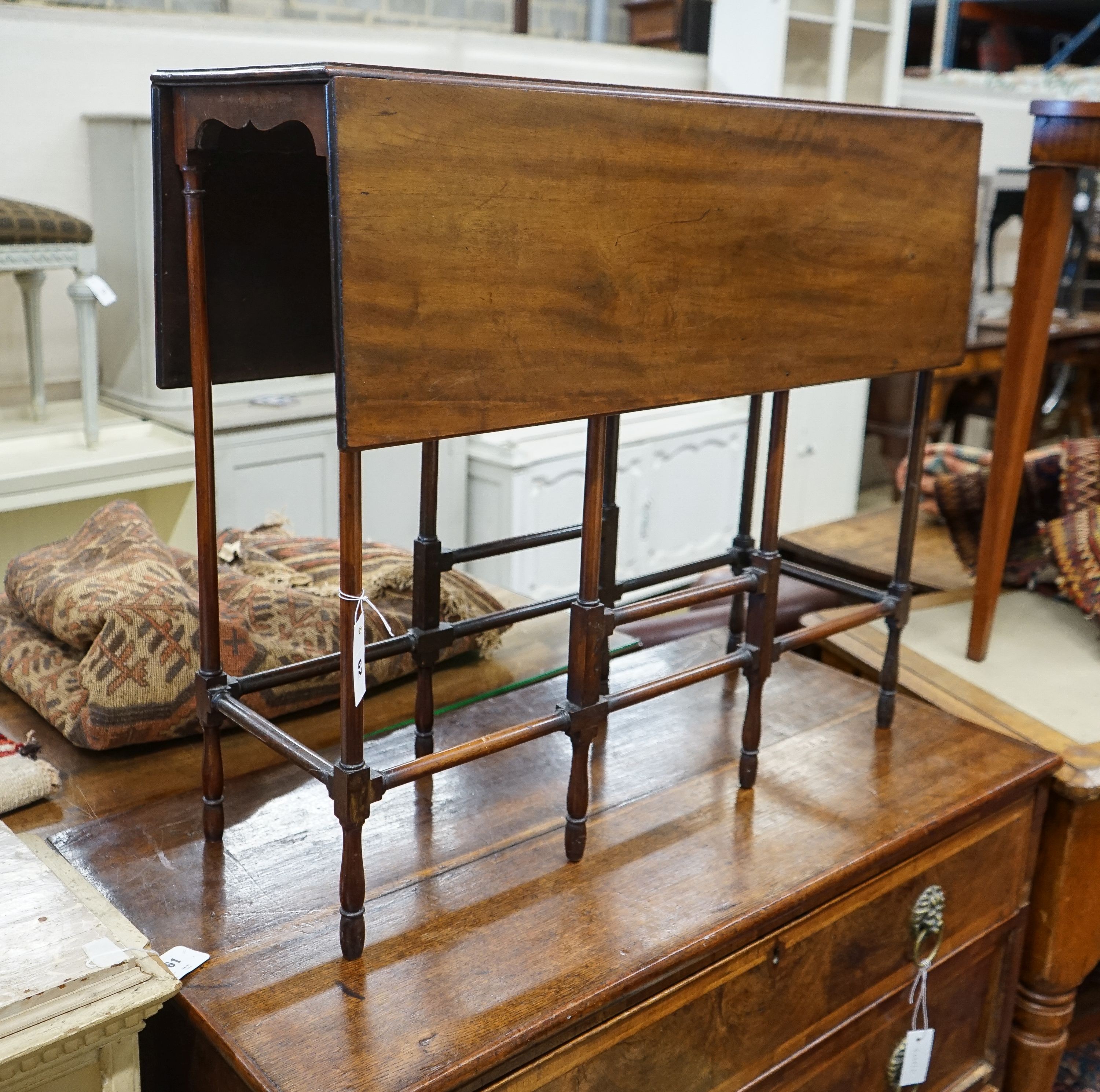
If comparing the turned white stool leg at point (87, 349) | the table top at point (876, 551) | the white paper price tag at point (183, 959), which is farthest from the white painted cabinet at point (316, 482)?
the white paper price tag at point (183, 959)

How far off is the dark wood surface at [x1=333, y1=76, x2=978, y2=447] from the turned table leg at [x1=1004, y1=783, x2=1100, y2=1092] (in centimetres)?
73

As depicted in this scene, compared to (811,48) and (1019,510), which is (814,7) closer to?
(811,48)

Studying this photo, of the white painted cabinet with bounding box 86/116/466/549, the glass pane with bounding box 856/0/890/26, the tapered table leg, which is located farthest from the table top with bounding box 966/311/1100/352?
the tapered table leg

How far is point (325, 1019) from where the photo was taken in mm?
996

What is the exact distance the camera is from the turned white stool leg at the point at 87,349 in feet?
8.95

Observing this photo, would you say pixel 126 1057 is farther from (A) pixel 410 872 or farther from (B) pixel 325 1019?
(A) pixel 410 872

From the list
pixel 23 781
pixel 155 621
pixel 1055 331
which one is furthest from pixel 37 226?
pixel 1055 331

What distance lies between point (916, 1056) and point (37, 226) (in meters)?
2.37

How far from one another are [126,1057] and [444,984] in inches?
10.6

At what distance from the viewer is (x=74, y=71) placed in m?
3.05

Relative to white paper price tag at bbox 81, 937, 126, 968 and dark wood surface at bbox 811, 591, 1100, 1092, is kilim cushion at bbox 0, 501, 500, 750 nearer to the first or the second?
white paper price tag at bbox 81, 937, 126, 968

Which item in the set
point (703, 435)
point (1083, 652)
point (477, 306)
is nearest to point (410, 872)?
point (477, 306)

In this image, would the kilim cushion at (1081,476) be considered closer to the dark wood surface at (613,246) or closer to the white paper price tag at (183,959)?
the dark wood surface at (613,246)

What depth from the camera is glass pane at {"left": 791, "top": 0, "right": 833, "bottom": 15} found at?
439 cm
